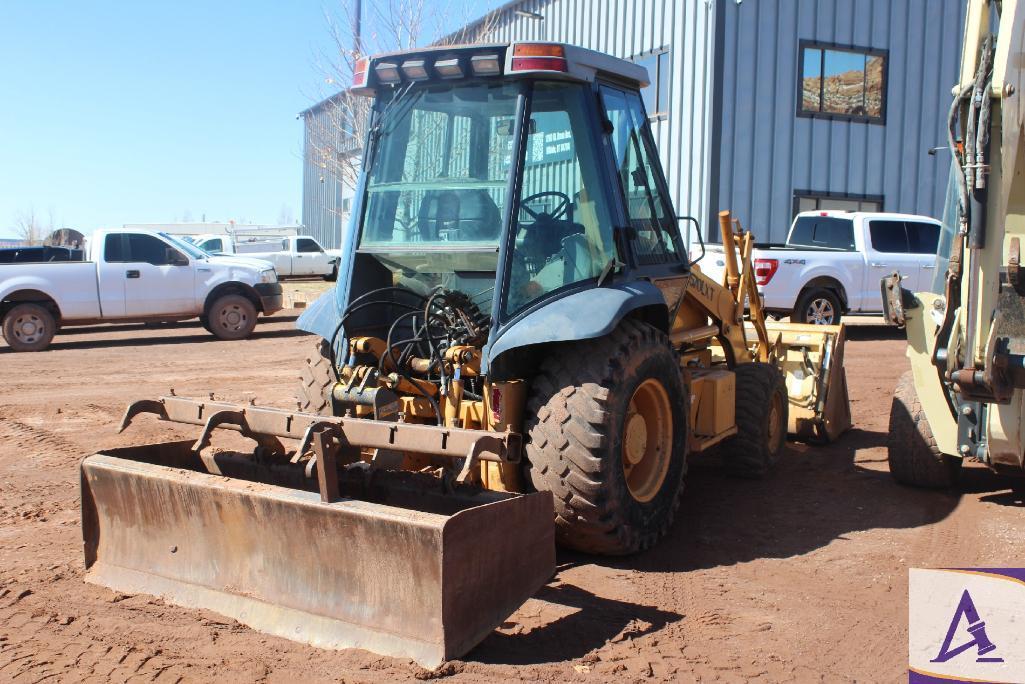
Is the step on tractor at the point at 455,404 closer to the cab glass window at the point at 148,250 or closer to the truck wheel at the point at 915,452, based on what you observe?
the truck wheel at the point at 915,452

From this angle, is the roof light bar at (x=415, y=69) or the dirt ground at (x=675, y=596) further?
the roof light bar at (x=415, y=69)

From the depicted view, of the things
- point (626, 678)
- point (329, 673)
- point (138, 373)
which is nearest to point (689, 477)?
point (626, 678)

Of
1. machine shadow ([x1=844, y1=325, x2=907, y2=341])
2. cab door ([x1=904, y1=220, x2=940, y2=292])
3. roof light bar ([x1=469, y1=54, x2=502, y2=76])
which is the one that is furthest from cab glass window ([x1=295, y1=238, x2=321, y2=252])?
roof light bar ([x1=469, y1=54, x2=502, y2=76])

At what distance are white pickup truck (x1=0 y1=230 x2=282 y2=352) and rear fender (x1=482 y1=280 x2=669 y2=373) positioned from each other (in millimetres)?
12899

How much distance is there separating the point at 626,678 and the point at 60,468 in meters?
5.23

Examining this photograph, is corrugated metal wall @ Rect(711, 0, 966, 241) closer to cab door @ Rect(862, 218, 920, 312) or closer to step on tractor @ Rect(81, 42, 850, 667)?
cab door @ Rect(862, 218, 920, 312)

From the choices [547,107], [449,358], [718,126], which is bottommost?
[449,358]

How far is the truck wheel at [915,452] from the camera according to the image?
684cm

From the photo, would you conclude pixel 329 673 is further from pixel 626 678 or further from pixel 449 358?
pixel 449 358

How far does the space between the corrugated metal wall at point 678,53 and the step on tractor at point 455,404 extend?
515 inches

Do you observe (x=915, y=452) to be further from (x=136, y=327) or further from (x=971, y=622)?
(x=136, y=327)

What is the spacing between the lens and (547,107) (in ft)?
17.9

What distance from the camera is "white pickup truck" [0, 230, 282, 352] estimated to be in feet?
51.4

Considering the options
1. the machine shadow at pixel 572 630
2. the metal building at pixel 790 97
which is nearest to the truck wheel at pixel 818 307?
the metal building at pixel 790 97
